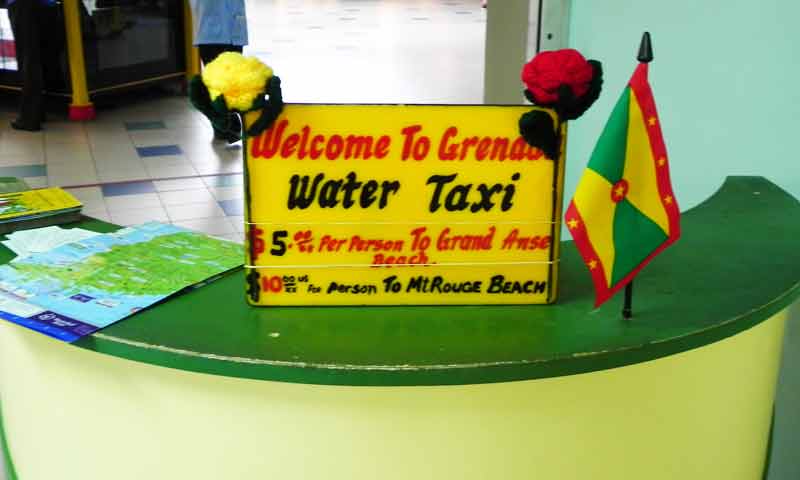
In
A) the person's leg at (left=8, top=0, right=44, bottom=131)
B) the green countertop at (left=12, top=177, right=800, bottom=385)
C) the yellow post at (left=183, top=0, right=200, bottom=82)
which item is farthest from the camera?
the yellow post at (left=183, top=0, right=200, bottom=82)

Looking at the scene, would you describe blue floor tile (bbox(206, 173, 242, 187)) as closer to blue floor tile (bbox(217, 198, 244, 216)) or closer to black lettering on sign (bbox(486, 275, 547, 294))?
blue floor tile (bbox(217, 198, 244, 216))

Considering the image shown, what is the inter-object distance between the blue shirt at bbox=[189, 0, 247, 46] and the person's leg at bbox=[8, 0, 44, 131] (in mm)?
1286

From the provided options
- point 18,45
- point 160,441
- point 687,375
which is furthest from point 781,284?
point 18,45

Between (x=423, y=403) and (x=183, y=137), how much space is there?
5.37 m

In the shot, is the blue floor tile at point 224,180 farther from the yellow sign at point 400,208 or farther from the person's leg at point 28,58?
the yellow sign at point 400,208

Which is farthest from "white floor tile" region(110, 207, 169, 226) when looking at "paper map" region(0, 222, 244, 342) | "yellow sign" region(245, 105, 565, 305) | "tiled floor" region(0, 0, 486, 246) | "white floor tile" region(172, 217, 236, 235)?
"yellow sign" region(245, 105, 565, 305)

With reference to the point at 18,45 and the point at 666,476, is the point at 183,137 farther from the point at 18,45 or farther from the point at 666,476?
the point at 666,476

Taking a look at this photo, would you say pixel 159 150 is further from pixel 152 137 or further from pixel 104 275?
pixel 104 275

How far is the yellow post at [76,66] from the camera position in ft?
21.5

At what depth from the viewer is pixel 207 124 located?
6.79 metres

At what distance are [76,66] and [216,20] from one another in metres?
1.52

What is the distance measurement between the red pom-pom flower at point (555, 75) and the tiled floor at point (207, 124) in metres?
3.26

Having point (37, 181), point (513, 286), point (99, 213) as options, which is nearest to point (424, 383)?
point (513, 286)

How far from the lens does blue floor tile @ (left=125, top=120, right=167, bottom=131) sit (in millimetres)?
6588
